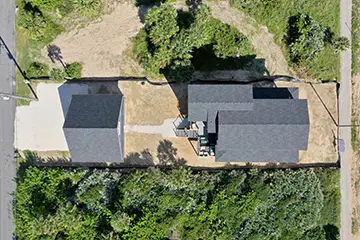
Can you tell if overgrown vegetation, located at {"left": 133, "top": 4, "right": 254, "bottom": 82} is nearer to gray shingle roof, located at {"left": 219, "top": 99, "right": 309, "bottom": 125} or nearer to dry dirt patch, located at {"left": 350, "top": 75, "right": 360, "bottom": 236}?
gray shingle roof, located at {"left": 219, "top": 99, "right": 309, "bottom": 125}

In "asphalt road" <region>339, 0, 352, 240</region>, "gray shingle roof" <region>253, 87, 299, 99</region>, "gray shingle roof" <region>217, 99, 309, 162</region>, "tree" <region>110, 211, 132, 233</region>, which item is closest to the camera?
"gray shingle roof" <region>217, 99, 309, 162</region>

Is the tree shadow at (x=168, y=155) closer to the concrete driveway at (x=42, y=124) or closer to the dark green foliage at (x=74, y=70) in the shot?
the concrete driveway at (x=42, y=124)

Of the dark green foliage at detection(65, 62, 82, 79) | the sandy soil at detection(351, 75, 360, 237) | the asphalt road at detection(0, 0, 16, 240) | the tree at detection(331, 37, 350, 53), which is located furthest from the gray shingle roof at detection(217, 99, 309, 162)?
the asphalt road at detection(0, 0, 16, 240)

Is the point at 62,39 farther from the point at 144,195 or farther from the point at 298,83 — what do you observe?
the point at 298,83

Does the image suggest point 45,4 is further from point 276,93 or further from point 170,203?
point 276,93

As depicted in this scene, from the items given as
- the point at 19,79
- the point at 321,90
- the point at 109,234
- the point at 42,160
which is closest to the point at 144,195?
the point at 109,234

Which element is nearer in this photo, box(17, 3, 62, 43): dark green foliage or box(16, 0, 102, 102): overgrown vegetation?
box(17, 3, 62, 43): dark green foliage

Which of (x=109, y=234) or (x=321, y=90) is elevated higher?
(x=321, y=90)
